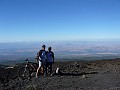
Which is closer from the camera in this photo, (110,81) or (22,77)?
(110,81)

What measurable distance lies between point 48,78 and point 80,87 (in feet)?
12.6

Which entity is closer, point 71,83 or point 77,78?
point 71,83

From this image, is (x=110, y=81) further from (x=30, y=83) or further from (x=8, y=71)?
(x=8, y=71)

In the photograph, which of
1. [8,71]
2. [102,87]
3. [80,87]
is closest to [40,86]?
[80,87]

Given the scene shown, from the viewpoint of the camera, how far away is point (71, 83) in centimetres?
1723

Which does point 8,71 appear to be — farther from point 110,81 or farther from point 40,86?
point 110,81

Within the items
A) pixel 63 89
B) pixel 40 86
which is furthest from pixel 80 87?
pixel 40 86

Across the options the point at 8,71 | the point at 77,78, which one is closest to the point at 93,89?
the point at 77,78

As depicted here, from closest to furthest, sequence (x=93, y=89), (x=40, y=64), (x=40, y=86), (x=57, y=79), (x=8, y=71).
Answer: (x=93, y=89) → (x=40, y=86) → (x=57, y=79) → (x=40, y=64) → (x=8, y=71)

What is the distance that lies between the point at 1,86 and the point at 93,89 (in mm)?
5722

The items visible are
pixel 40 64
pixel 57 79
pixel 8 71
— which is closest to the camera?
Result: pixel 57 79

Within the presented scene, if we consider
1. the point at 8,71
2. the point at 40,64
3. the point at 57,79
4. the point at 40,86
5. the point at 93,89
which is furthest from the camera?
the point at 8,71

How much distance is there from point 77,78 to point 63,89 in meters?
3.86

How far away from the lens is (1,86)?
17234mm
